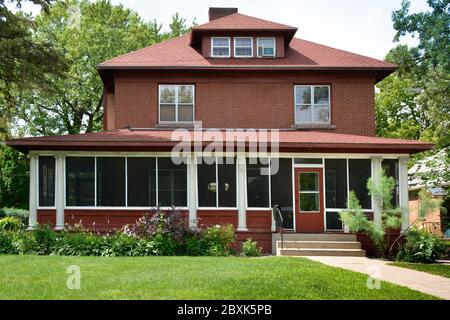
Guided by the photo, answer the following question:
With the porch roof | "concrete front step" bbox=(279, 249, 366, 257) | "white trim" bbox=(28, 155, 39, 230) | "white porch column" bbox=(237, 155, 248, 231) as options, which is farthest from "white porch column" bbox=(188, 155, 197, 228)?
"white trim" bbox=(28, 155, 39, 230)

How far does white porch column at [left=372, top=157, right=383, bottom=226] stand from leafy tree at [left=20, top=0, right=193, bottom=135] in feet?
74.2

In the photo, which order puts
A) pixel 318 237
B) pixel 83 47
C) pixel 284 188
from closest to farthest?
1. pixel 318 237
2. pixel 284 188
3. pixel 83 47

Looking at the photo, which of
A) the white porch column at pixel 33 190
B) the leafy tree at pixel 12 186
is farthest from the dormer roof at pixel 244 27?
the leafy tree at pixel 12 186

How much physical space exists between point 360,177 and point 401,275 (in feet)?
23.4

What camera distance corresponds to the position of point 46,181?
19.3 metres

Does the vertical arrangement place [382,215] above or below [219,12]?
below

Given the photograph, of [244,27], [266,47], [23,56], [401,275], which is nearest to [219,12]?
[244,27]

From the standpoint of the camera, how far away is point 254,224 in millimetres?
19344

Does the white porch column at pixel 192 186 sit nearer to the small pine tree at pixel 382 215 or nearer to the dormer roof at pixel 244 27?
the small pine tree at pixel 382 215

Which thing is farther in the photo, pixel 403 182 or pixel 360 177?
pixel 360 177

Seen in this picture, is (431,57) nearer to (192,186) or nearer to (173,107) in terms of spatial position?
(173,107)

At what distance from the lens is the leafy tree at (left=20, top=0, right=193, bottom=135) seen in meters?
38.4

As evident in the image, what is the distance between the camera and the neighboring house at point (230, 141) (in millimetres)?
19078

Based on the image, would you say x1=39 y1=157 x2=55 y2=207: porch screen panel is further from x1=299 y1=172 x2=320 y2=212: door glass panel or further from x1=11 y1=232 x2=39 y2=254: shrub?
x1=299 y1=172 x2=320 y2=212: door glass panel
